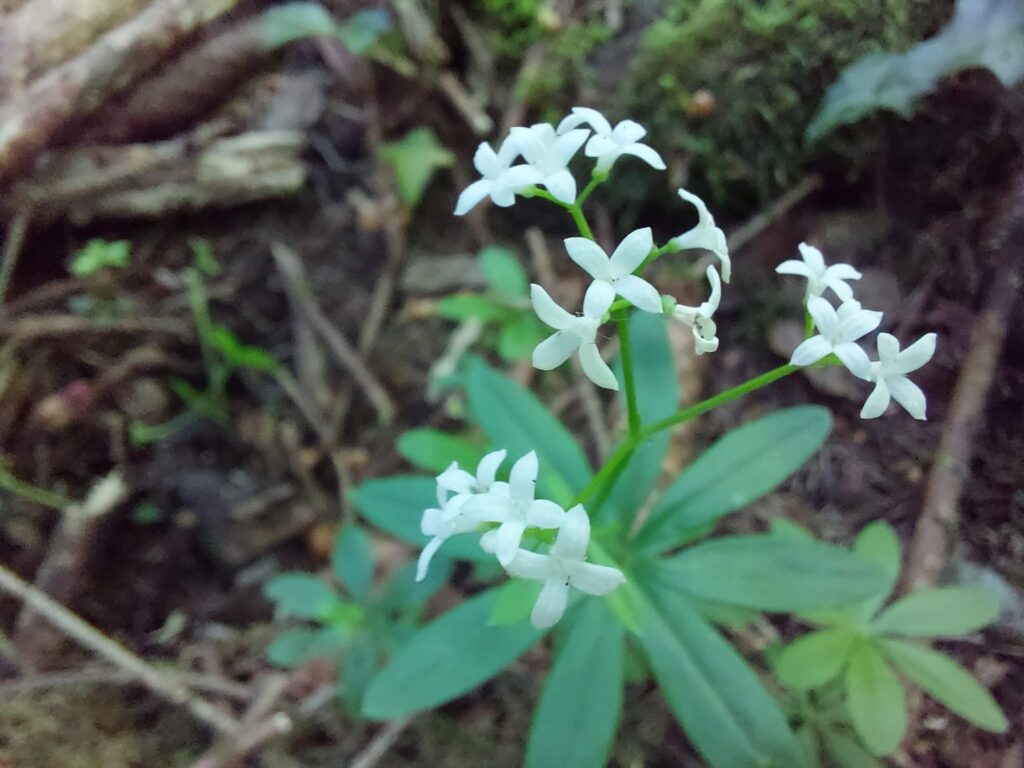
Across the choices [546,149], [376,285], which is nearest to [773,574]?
[546,149]

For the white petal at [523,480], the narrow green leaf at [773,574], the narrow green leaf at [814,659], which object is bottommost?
the narrow green leaf at [814,659]

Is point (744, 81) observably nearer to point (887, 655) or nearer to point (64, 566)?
point (887, 655)

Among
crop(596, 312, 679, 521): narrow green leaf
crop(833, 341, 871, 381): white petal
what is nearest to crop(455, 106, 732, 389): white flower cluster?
crop(833, 341, 871, 381): white petal

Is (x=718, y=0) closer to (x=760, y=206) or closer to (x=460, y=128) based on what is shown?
(x=760, y=206)

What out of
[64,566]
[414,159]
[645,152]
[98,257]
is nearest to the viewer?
[645,152]

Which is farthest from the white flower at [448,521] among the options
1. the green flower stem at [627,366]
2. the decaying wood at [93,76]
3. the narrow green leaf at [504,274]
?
the decaying wood at [93,76]

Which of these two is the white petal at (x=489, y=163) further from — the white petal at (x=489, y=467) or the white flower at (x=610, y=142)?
the white petal at (x=489, y=467)
